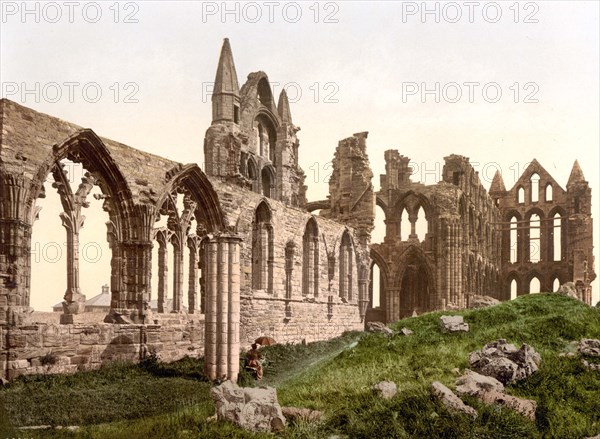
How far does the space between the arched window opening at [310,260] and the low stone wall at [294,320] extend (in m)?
0.55

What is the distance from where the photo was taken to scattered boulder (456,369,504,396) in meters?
8.86

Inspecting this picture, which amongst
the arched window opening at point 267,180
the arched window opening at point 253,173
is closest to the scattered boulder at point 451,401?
the arched window opening at point 253,173

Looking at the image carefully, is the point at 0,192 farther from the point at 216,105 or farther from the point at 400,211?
the point at 400,211

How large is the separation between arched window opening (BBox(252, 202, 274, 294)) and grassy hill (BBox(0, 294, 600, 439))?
3939 millimetres

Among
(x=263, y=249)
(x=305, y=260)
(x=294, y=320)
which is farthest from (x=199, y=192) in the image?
(x=305, y=260)

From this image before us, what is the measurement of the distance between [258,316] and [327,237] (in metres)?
6.30

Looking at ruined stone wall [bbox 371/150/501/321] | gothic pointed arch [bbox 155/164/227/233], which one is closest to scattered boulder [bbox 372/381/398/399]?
gothic pointed arch [bbox 155/164/227/233]

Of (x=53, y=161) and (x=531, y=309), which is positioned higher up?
(x=53, y=161)

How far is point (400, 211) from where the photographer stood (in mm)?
37438

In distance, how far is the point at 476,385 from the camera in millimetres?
9023

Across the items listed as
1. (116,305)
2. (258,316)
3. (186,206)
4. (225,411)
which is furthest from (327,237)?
(225,411)

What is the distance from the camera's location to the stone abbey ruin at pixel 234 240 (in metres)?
11.4

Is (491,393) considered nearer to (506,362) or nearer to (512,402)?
(512,402)

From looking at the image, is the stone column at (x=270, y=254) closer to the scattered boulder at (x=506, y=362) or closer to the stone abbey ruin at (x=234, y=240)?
the stone abbey ruin at (x=234, y=240)
